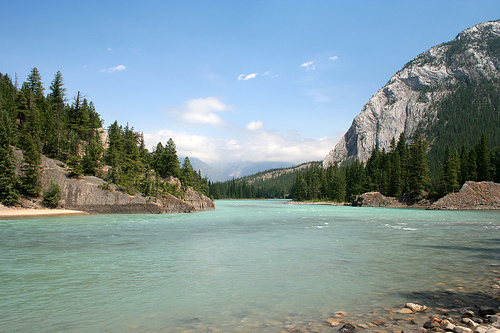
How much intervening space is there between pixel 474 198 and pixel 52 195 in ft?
311

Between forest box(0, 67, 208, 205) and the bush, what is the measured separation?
223mm

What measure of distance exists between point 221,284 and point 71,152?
6400cm

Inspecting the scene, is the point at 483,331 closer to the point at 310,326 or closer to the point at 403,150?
the point at 310,326

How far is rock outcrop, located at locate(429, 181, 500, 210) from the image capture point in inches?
3007

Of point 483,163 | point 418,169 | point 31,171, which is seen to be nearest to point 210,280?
point 31,171

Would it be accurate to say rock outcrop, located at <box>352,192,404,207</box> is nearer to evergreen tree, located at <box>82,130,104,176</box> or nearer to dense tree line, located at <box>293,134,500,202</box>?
dense tree line, located at <box>293,134,500,202</box>

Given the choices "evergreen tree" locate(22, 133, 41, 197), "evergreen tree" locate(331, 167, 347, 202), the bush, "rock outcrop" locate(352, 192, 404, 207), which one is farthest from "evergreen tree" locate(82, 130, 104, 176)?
"evergreen tree" locate(331, 167, 347, 202)

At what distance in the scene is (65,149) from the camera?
65.2 metres

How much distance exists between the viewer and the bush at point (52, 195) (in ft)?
163

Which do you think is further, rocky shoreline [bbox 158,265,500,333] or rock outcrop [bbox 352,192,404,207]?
rock outcrop [bbox 352,192,404,207]

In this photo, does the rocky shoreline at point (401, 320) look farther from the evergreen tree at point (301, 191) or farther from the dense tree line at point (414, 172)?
the evergreen tree at point (301, 191)

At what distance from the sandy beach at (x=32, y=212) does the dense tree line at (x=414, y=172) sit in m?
93.6

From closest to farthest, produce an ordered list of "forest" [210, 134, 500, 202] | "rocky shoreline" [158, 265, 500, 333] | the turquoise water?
1. "rocky shoreline" [158, 265, 500, 333]
2. the turquoise water
3. "forest" [210, 134, 500, 202]

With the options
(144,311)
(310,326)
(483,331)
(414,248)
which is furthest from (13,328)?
(414,248)
